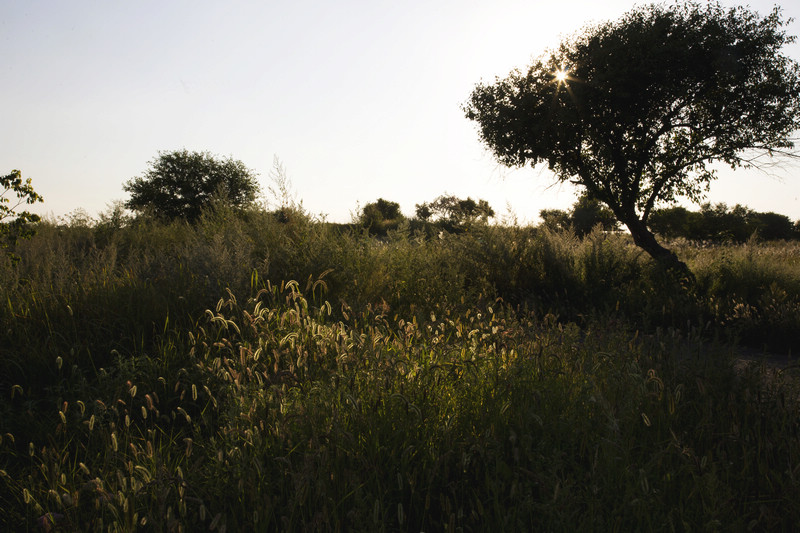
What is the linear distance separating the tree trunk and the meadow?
3.76 meters

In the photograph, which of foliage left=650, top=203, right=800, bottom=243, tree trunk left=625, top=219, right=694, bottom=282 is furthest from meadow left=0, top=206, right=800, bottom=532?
foliage left=650, top=203, right=800, bottom=243

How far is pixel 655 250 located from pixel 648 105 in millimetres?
3316

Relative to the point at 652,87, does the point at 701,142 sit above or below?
below

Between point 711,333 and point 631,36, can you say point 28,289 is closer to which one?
point 711,333

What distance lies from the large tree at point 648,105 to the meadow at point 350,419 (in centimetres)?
618

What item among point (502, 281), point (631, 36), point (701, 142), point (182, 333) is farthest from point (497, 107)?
point (182, 333)

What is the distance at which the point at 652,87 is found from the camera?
34.7 feet

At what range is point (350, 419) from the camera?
249 cm

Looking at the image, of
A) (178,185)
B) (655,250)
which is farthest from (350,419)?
(178,185)

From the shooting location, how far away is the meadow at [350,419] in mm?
1925

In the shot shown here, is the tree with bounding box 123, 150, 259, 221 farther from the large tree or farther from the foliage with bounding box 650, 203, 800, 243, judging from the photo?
the foliage with bounding box 650, 203, 800, 243

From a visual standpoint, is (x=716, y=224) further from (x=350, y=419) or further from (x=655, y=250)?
(x=350, y=419)

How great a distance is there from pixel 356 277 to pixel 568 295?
162 inches

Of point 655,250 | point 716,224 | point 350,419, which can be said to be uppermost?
point 716,224
